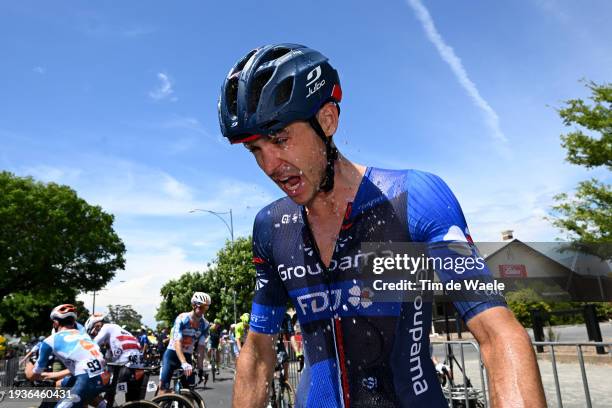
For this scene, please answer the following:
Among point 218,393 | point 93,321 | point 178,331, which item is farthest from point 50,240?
point 178,331

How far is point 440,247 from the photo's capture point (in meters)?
1.49

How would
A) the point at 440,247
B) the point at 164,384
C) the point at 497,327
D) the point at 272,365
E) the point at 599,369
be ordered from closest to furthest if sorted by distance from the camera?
the point at 497,327 → the point at 440,247 → the point at 272,365 → the point at 164,384 → the point at 599,369

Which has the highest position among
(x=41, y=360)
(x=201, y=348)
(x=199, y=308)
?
(x=199, y=308)

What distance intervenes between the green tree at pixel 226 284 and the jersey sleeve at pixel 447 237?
3926cm

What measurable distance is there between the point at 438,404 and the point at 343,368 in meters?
0.33

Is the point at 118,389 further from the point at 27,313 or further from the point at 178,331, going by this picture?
the point at 27,313

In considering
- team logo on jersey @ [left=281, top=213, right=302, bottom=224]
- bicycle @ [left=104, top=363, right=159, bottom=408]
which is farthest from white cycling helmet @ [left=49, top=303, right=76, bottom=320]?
team logo on jersey @ [left=281, top=213, right=302, bottom=224]

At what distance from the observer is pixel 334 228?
6.01 ft

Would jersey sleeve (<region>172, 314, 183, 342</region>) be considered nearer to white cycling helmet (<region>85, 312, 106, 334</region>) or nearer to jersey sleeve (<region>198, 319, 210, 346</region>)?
jersey sleeve (<region>198, 319, 210, 346</region>)

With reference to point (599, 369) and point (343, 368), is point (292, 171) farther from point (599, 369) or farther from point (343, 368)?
point (599, 369)

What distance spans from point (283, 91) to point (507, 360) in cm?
110

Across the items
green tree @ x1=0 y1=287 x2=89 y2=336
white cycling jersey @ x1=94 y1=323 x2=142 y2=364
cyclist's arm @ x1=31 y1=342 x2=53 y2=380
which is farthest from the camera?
green tree @ x1=0 y1=287 x2=89 y2=336

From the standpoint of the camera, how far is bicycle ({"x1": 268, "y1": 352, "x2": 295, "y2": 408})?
9.78 metres

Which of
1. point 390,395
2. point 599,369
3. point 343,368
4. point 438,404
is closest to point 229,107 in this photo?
point 343,368
